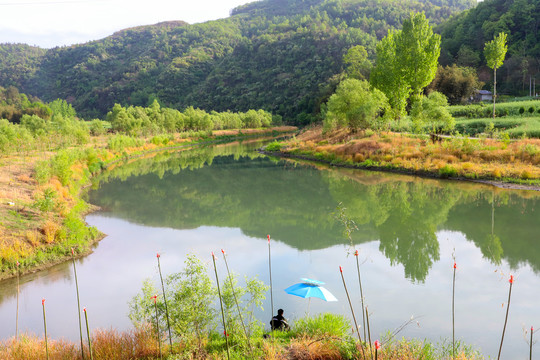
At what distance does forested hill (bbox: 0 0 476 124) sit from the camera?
116 metres

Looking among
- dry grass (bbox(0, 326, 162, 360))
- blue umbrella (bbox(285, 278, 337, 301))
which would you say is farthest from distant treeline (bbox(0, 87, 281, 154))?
blue umbrella (bbox(285, 278, 337, 301))

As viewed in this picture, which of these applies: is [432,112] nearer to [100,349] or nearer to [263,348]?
[263,348]

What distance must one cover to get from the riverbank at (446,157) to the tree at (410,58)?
6259 millimetres

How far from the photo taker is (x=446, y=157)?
29.3 metres

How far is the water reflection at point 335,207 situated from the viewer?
50.9 feet

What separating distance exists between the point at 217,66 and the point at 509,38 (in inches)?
3769

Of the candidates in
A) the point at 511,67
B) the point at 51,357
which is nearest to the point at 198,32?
the point at 511,67

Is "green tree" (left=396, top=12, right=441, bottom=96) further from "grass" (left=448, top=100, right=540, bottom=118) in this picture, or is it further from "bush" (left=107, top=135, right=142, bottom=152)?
"bush" (left=107, top=135, right=142, bottom=152)

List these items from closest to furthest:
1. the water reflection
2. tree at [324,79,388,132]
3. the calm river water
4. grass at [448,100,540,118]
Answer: the calm river water, the water reflection, tree at [324,79,388,132], grass at [448,100,540,118]

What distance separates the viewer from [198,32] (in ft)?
639

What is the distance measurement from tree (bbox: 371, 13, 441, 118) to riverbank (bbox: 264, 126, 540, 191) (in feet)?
20.5

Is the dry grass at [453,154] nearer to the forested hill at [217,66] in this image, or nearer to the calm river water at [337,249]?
the calm river water at [337,249]

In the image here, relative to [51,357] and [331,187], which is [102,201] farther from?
[51,357]

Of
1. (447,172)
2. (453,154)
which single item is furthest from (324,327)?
(453,154)
